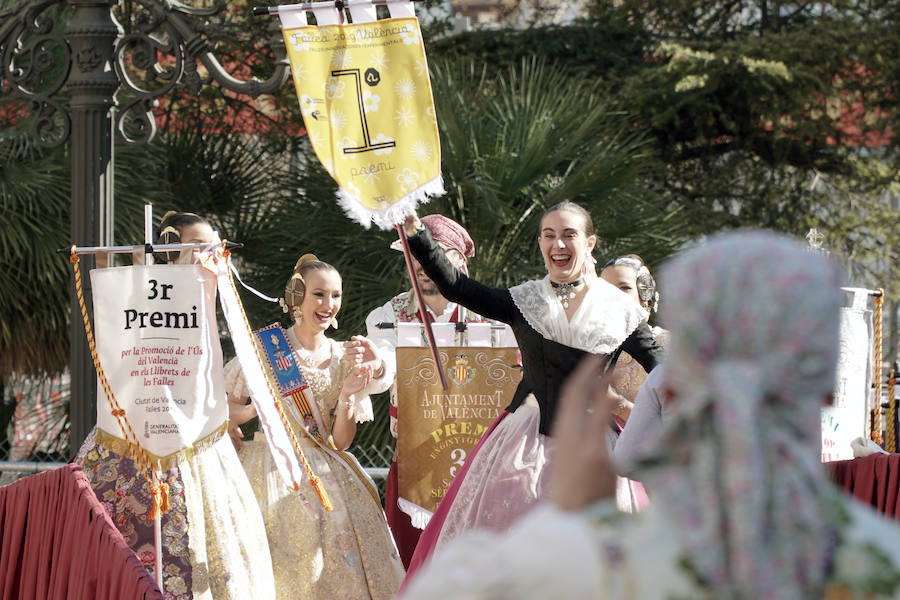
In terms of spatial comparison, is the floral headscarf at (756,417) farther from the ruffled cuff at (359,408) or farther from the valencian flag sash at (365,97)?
the ruffled cuff at (359,408)

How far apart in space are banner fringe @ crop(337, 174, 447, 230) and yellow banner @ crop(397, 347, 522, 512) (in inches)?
39.1

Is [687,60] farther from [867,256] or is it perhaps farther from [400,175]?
[400,175]

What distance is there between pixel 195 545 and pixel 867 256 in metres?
10.1

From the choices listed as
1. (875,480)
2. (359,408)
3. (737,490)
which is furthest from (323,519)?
(737,490)

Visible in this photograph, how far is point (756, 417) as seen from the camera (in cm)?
121

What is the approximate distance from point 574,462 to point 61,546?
7.94 feet

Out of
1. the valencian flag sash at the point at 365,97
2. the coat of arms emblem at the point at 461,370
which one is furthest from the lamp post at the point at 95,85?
the coat of arms emblem at the point at 461,370

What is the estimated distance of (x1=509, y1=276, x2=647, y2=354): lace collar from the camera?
3.92 meters

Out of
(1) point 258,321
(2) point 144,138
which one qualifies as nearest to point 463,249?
(2) point 144,138

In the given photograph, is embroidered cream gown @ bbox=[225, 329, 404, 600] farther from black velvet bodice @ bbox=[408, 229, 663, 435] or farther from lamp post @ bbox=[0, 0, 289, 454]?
black velvet bodice @ bbox=[408, 229, 663, 435]

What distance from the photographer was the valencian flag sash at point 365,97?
3.92 metres

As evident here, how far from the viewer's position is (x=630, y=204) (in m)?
9.31

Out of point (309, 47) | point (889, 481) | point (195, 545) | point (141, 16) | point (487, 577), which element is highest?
point (141, 16)

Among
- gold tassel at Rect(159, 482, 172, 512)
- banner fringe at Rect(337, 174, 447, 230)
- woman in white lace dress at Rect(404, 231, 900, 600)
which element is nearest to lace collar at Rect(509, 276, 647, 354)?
banner fringe at Rect(337, 174, 447, 230)
